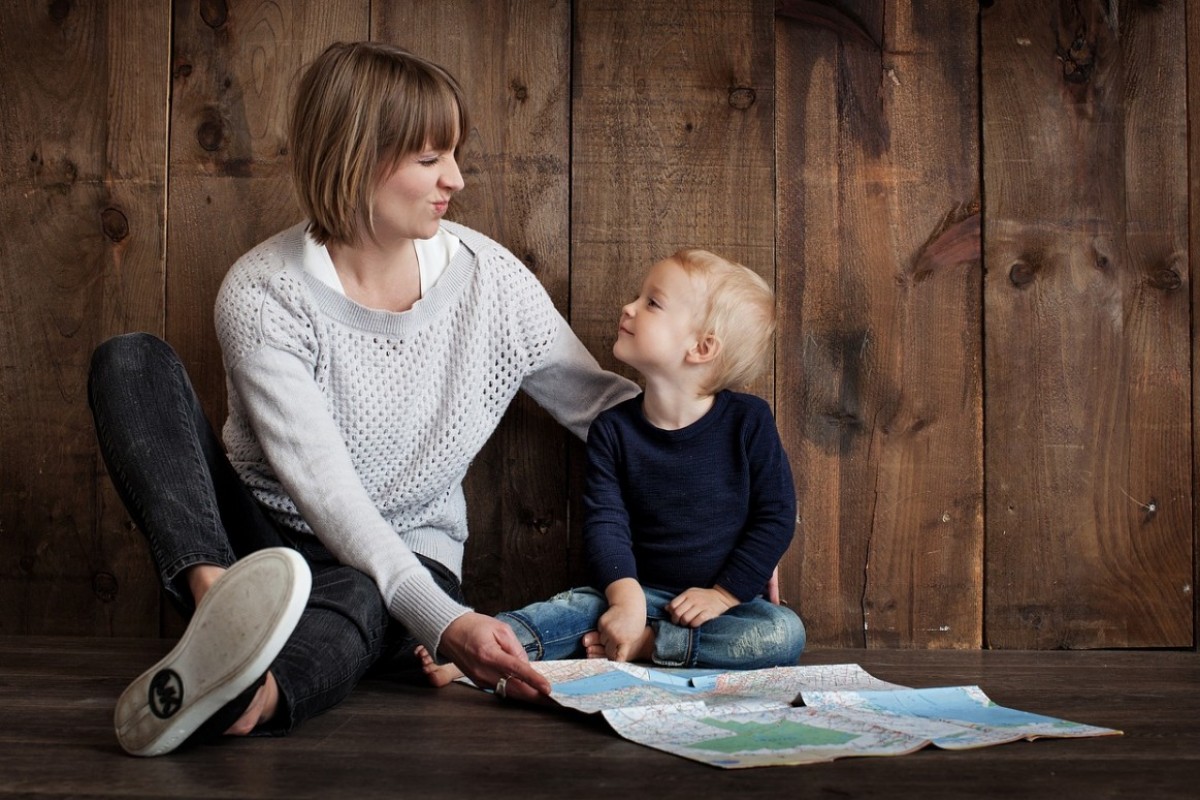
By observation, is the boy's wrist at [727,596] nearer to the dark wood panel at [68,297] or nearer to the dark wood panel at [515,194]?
the dark wood panel at [515,194]

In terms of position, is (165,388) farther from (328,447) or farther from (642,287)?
(642,287)

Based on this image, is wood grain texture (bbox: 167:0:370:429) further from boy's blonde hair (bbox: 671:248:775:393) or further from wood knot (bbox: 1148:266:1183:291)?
wood knot (bbox: 1148:266:1183:291)

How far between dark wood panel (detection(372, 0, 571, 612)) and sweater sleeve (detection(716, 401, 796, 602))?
295 mm

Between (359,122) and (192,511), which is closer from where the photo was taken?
(192,511)

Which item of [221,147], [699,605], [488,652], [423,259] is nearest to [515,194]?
[423,259]

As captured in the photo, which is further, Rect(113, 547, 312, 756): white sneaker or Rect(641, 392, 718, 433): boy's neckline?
Rect(641, 392, 718, 433): boy's neckline

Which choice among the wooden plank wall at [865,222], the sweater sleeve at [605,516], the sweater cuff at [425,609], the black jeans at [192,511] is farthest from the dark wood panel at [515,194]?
the sweater cuff at [425,609]

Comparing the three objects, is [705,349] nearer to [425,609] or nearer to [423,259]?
[423,259]

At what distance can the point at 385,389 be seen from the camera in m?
1.41

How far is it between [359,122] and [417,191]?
0.11 metres

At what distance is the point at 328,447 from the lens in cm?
128

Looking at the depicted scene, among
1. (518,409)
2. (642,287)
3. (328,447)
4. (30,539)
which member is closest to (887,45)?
(642,287)

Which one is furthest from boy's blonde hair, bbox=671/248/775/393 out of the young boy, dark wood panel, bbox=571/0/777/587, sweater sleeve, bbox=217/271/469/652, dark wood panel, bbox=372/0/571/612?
sweater sleeve, bbox=217/271/469/652

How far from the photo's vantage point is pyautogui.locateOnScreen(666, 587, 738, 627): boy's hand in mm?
1399
